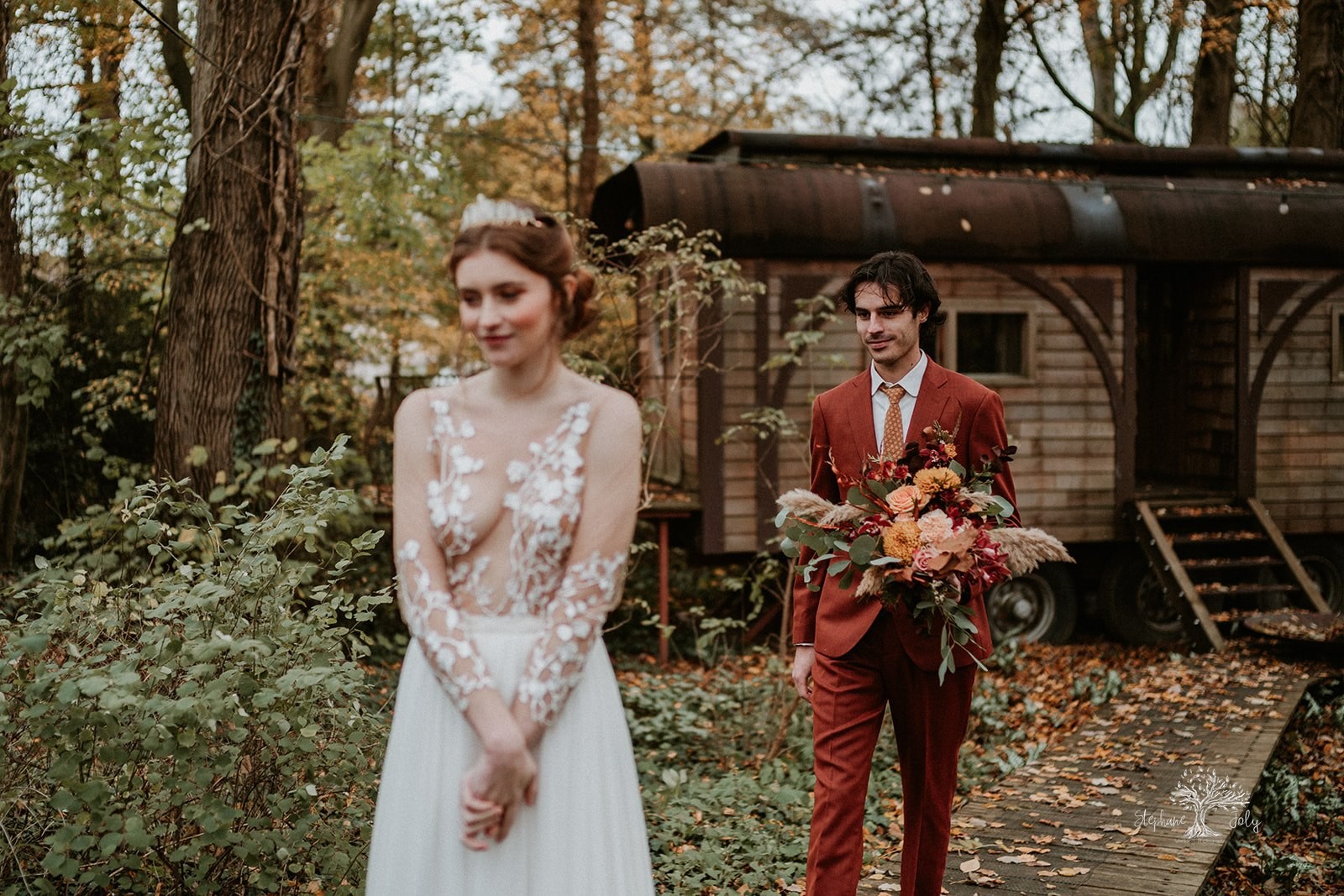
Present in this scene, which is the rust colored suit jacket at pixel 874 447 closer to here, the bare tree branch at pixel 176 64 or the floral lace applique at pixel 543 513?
the floral lace applique at pixel 543 513

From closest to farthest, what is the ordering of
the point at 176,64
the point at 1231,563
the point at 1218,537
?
the point at 176,64, the point at 1231,563, the point at 1218,537

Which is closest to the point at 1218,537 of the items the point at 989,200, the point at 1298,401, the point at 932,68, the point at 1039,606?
the point at 1039,606

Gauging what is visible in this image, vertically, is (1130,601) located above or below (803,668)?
below

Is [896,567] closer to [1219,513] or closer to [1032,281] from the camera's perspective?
[1032,281]

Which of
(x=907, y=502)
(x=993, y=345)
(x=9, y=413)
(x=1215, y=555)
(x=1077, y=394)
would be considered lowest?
(x=1215, y=555)

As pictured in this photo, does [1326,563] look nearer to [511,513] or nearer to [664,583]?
[664,583]

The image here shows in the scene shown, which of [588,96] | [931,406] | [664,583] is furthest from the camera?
[588,96]

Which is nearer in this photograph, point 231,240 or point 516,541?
point 516,541

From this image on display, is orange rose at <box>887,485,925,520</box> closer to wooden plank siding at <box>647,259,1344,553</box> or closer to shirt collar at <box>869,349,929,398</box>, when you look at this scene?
shirt collar at <box>869,349,929,398</box>

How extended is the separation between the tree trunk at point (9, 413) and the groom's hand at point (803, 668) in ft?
22.2

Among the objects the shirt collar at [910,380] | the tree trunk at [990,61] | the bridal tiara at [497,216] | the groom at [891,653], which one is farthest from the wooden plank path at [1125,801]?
the tree trunk at [990,61]

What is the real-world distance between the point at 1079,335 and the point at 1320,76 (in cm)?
565

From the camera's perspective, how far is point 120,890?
155 inches

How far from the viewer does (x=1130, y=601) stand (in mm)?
11688
